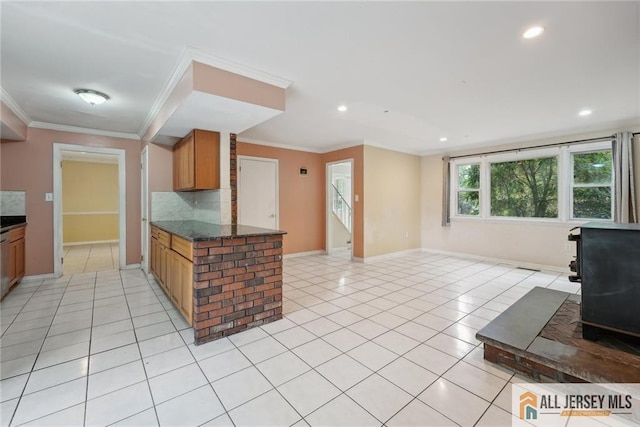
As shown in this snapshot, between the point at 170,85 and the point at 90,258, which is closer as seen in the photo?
the point at 170,85

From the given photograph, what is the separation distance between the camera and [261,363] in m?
2.07

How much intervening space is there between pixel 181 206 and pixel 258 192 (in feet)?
4.70

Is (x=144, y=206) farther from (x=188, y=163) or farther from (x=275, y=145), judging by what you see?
(x=275, y=145)

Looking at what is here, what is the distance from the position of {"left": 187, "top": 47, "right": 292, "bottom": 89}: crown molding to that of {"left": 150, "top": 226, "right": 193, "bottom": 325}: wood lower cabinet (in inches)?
62.8

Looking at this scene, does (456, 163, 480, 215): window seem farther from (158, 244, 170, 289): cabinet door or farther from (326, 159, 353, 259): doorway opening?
(158, 244, 170, 289): cabinet door

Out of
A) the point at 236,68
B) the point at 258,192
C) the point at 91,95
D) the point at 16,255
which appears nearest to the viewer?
the point at 236,68

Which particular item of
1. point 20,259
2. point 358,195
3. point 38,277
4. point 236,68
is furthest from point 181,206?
point 358,195

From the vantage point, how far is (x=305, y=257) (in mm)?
6035

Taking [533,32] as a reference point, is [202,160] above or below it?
below

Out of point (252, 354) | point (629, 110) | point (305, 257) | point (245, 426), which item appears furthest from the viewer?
point (305, 257)

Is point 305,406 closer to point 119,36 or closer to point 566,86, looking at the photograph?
point 119,36

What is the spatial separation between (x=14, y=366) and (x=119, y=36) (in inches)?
100

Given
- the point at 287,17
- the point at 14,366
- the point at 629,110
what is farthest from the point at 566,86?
the point at 14,366

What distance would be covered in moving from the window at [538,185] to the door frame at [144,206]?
20.0ft
